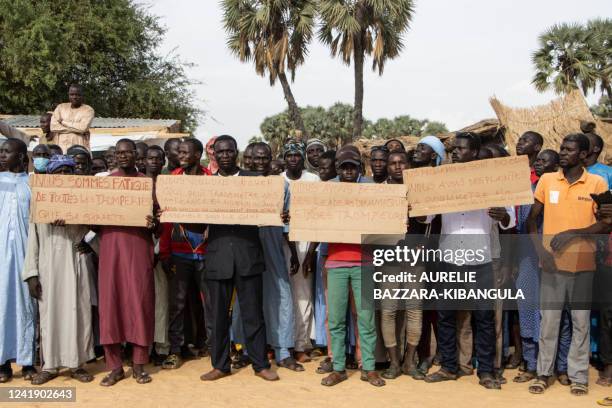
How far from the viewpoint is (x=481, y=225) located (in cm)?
502

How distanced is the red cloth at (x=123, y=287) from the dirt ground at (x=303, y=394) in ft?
1.44

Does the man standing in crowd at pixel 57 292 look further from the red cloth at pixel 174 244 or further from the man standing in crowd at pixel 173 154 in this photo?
the man standing in crowd at pixel 173 154

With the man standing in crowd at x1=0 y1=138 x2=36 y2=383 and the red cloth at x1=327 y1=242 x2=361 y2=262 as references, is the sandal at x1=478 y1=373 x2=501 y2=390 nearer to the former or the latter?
the red cloth at x1=327 y1=242 x2=361 y2=262

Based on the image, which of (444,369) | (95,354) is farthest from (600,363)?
(95,354)

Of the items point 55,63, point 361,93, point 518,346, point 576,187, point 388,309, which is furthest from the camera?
point 55,63

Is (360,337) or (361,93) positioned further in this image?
(361,93)

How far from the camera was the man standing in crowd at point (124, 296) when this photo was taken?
509 centimetres

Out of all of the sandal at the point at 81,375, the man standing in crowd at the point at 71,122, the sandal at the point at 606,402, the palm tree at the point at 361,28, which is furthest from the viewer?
the palm tree at the point at 361,28

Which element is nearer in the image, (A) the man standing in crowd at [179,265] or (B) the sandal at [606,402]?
(B) the sandal at [606,402]

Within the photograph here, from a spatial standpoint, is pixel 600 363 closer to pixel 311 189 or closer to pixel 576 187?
pixel 576 187

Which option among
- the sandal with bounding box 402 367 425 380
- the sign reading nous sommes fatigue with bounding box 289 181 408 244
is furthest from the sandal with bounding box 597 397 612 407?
the sign reading nous sommes fatigue with bounding box 289 181 408 244

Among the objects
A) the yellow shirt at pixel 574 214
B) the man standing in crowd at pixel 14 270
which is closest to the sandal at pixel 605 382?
the yellow shirt at pixel 574 214

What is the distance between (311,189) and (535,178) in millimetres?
2247

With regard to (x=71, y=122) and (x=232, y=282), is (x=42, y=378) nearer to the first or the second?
(x=232, y=282)
